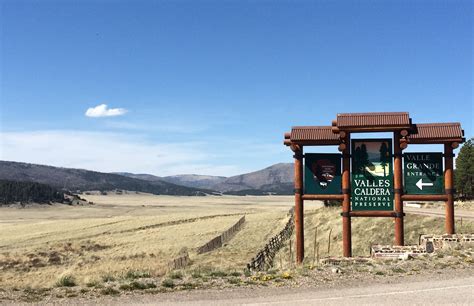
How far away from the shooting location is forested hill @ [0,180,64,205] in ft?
486

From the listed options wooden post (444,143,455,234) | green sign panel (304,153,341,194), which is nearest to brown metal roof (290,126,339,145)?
green sign panel (304,153,341,194)

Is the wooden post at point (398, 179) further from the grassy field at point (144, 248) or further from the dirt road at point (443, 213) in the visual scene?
the dirt road at point (443, 213)

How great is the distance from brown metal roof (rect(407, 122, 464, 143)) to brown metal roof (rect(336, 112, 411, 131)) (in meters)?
0.98

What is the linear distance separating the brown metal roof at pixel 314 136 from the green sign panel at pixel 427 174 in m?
3.08

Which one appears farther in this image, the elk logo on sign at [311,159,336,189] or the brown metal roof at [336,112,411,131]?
the elk logo on sign at [311,159,336,189]

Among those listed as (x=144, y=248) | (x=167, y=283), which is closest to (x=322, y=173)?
(x=167, y=283)

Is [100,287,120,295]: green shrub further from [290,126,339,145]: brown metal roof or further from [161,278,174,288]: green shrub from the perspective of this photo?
[290,126,339,145]: brown metal roof

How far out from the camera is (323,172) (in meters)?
19.0

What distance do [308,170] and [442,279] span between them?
7.12 m

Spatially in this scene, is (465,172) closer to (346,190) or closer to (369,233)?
(369,233)

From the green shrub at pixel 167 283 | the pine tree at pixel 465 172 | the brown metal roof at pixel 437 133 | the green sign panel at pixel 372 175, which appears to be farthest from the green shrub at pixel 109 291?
the pine tree at pixel 465 172

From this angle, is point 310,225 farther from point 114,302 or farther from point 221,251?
point 114,302

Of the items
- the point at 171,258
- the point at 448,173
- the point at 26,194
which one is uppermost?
the point at 448,173

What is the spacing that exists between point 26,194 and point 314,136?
152 m
